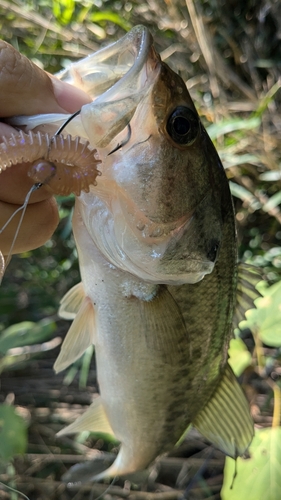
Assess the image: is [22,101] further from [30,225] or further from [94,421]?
[94,421]

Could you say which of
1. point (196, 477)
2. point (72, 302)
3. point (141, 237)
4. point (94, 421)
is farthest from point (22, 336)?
point (141, 237)

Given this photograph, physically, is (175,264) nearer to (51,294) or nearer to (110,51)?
(110,51)

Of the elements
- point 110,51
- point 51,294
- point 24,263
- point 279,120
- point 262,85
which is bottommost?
point 51,294

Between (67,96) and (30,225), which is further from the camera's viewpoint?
(30,225)

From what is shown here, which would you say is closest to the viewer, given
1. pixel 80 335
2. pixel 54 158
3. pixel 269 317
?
pixel 54 158

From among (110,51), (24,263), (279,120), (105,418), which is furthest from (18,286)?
(110,51)

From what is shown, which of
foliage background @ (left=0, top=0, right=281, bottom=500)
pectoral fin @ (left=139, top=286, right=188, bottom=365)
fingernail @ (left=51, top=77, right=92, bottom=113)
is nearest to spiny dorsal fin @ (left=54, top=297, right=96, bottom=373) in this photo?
pectoral fin @ (left=139, top=286, right=188, bottom=365)

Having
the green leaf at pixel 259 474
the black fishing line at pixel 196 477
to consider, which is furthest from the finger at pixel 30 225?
the black fishing line at pixel 196 477
